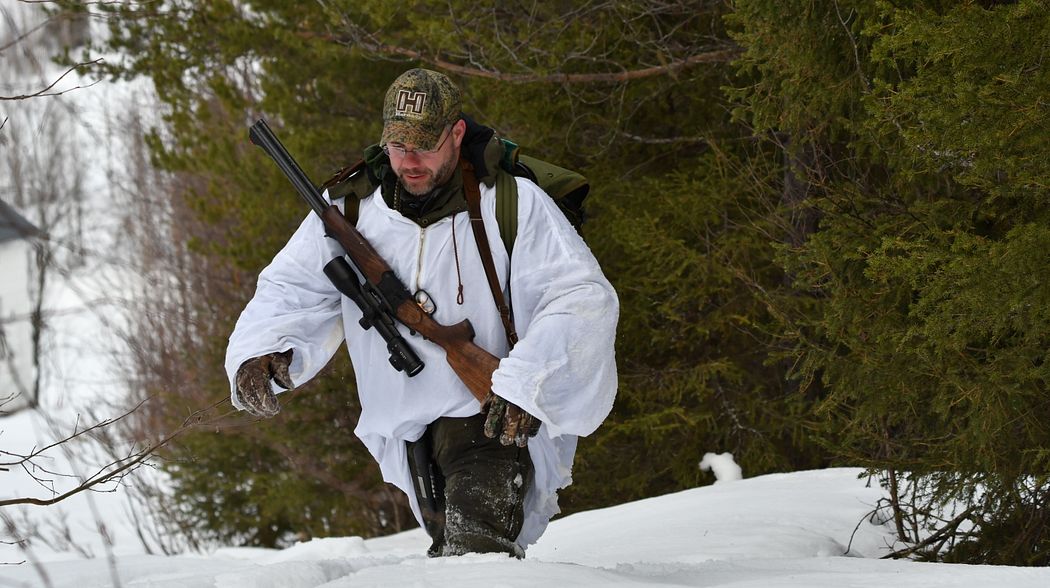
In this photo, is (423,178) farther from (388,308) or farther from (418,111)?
(388,308)

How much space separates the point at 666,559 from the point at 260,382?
6.79 ft

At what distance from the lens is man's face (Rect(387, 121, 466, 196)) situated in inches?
156

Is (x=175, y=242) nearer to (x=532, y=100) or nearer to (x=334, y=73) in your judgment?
(x=334, y=73)

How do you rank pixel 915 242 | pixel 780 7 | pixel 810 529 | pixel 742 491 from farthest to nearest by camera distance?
pixel 742 491 → pixel 810 529 → pixel 780 7 → pixel 915 242

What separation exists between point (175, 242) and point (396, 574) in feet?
49.9

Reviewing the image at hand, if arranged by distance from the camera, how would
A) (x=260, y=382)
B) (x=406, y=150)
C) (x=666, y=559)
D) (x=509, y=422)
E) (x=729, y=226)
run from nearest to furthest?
(x=509, y=422) → (x=260, y=382) → (x=406, y=150) → (x=666, y=559) → (x=729, y=226)

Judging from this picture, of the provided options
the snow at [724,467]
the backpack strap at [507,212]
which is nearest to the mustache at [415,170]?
the backpack strap at [507,212]

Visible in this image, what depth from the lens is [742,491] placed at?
6859 millimetres

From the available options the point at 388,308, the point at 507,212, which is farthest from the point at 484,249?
the point at 388,308

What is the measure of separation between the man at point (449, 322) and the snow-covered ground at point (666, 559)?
39 centimetres

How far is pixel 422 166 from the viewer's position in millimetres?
3967

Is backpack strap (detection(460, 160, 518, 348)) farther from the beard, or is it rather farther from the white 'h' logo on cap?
the white 'h' logo on cap

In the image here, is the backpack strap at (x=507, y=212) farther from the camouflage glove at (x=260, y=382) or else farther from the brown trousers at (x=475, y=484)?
the camouflage glove at (x=260, y=382)

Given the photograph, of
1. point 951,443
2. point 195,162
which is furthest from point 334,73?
point 951,443
